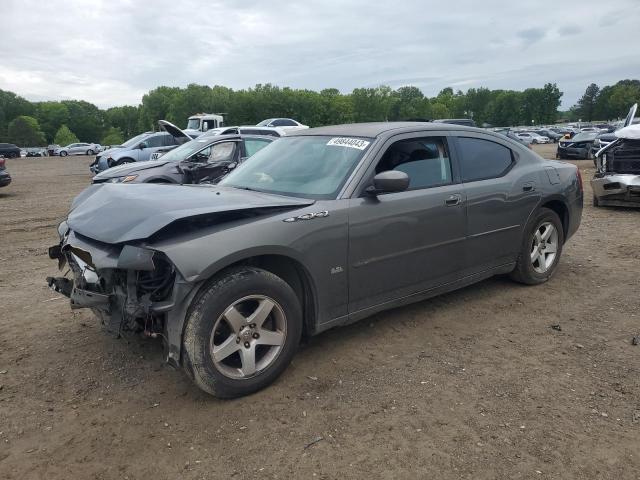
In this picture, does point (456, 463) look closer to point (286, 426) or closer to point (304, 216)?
point (286, 426)

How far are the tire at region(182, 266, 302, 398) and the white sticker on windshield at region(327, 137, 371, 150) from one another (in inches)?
51.0

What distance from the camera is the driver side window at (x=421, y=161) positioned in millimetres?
4000

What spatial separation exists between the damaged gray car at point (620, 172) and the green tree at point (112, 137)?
391ft

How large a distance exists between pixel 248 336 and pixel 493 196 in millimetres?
2639

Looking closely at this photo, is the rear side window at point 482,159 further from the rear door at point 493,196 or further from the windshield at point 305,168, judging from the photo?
the windshield at point 305,168

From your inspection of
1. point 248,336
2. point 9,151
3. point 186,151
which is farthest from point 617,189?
point 9,151

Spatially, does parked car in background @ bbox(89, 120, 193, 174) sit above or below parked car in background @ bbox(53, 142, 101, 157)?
above

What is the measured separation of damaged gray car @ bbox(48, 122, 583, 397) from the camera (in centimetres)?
296

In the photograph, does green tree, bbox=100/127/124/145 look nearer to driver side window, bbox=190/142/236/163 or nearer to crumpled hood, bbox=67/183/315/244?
driver side window, bbox=190/142/236/163

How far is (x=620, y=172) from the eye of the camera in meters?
9.66

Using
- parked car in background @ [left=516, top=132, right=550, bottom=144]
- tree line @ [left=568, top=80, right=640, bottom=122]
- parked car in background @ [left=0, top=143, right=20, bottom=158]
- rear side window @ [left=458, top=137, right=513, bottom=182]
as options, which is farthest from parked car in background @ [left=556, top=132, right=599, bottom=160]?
tree line @ [left=568, top=80, right=640, bottom=122]

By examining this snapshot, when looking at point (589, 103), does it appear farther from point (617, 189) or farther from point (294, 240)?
point (294, 240)

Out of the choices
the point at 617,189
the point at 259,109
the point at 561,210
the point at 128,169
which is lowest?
the point at 617,189

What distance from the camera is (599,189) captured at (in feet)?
32.8
